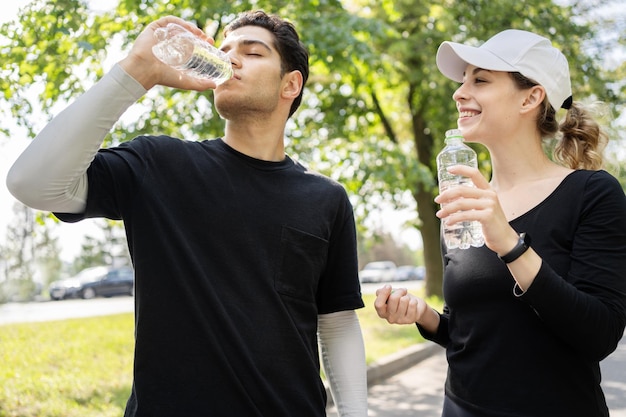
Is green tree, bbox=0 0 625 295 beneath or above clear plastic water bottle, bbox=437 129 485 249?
above

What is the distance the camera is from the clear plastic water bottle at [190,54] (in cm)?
210

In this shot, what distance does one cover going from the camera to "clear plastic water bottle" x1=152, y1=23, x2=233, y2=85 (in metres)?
2.10

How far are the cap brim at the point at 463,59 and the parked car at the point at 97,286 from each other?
99.0 ft

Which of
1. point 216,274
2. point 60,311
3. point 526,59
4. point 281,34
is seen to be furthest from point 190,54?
point 60,311

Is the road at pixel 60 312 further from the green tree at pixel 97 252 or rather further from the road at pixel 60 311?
the green tree at pixel 97 252

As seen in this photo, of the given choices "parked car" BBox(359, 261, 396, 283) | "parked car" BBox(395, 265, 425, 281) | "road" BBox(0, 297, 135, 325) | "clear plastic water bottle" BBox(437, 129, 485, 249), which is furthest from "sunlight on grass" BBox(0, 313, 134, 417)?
"parked car" BBox(395, 265, 425, 281)

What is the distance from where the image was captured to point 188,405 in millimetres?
2051

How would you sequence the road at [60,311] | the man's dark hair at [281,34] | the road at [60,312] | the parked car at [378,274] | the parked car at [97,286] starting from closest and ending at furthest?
the man's dark hair at [281,34] → the road at [60,312] → the road at [60,311] → the parked car at [97,286] → the parked car at [378,274]

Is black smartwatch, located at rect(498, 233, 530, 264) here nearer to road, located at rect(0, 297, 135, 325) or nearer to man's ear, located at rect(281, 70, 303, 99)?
man's ear, located at rect(281, 70, 303, 99)

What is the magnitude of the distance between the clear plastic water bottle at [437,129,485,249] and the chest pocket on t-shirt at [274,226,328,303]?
49 cm

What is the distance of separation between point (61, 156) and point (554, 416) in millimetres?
1716

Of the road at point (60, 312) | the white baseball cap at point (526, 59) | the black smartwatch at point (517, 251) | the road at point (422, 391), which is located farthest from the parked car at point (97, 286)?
the black smartwatch at point (517, 251)

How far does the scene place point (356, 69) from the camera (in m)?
9.04

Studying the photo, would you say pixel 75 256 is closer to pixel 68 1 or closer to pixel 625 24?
pixel 625 24
